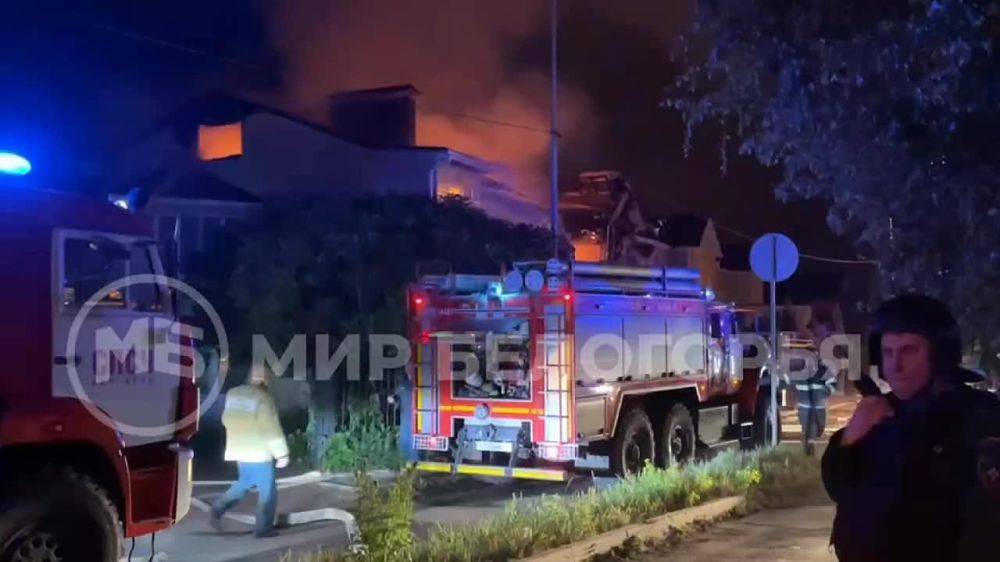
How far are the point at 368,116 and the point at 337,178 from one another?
10.2 ft

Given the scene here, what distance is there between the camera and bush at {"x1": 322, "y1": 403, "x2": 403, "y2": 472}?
40.7 ft

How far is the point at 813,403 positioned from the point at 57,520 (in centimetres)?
965

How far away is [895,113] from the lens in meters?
6.68

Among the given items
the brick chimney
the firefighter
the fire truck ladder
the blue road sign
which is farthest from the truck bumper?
the brick chimney

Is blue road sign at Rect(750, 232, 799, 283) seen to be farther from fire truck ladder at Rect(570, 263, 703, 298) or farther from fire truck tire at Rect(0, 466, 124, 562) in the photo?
fire truck tire at Rect(0, 466, 124, 562)

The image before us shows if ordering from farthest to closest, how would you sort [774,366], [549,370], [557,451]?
[774,366] → [549,370] → [557,451]

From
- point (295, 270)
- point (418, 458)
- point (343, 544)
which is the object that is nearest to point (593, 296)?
point (418, 458)

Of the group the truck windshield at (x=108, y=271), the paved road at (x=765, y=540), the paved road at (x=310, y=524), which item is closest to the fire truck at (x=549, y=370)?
the paved road at (x=310, y=524)

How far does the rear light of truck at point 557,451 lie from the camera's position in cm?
1091

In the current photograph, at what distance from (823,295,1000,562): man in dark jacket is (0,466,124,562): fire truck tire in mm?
4526

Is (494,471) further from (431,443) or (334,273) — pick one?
(334,273)

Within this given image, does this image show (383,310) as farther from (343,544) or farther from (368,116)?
(368,116)

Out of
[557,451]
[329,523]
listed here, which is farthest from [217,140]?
[329,523]

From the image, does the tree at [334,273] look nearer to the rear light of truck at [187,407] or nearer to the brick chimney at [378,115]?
the rear light of truck at [187,407]
